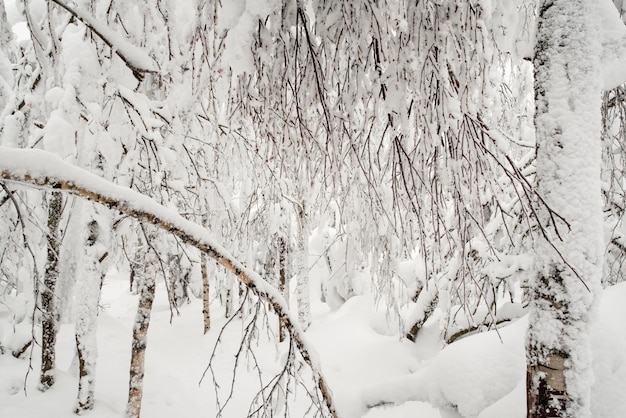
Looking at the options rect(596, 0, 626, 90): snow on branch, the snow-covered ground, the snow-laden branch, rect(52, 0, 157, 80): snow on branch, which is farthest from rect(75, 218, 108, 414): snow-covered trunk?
rect(596, 0, 626, 90): snow on branch

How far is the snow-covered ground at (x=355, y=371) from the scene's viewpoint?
2.40 m

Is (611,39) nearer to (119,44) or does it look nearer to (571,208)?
(571,208)

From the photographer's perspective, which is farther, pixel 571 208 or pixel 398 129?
pixel 398 129

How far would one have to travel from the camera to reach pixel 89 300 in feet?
14.9

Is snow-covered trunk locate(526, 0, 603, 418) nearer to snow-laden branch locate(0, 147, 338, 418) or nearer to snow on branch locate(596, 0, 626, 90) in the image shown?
snow on branch locate(596, 0, 626, 90)

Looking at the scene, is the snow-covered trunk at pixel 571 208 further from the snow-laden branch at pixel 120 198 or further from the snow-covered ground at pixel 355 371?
the snow-laden branch at pixel 120 198

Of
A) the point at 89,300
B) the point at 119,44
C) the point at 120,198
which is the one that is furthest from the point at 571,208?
the point at 89,300

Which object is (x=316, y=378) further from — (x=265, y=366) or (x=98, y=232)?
(x=265, y=366)

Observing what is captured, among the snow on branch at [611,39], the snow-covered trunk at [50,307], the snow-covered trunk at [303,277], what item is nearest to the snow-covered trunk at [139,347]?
the snow-covered trunk at [50,307]

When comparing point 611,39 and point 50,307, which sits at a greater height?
point 611,39

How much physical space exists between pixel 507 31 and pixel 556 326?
4.60 ft

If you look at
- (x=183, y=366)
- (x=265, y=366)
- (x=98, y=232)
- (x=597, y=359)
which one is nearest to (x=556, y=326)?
(x=597, y=359)

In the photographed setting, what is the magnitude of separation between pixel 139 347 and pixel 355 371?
384 centimetres

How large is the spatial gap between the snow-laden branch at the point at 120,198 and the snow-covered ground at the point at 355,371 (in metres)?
0.29
